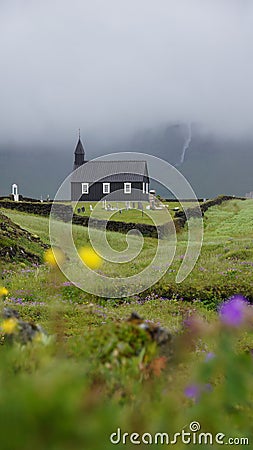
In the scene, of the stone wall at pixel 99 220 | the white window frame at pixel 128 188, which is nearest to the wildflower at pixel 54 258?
the stone wall at pixel 99 220

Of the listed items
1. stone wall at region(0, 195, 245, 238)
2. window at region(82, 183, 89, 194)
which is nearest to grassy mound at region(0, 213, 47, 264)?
stone wall at region(0, 195, 245, 238)

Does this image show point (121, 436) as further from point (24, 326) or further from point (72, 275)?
point (72, 275)

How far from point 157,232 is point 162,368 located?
113 feet

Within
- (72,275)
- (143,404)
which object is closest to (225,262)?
(72,275)

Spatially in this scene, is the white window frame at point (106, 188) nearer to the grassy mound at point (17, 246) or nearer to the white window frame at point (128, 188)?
the white window frame at point (128, 188)

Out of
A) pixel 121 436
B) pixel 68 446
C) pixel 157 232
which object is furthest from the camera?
pixel 157 232

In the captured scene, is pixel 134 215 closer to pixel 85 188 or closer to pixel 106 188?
pixel 85 188

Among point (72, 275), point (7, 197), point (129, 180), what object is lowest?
point (72, 275)

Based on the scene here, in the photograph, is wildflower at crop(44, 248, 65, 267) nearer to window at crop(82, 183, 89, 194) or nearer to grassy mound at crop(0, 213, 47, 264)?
grassy mound at crop(0, 213, 47, 264)

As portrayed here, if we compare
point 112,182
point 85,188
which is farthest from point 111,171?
point 85,188

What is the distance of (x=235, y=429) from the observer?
3811 mm
